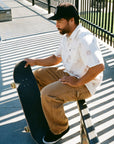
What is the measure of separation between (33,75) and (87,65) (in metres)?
0.71

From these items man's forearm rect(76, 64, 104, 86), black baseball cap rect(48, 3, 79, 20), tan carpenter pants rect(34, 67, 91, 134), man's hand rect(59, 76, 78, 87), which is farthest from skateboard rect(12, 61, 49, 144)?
black baseball cap rect(48, 3, 79, 20)

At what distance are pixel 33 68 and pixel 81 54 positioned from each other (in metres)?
1.97

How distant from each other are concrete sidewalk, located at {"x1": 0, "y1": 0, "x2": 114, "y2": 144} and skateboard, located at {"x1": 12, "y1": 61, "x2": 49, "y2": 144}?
0.18 meters

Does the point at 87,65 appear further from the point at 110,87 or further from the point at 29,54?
the point at 29,54

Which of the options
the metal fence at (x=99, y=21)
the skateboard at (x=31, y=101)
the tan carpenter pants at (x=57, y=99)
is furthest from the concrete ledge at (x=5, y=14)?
the tan carpenter pants at (x=57, y=99)

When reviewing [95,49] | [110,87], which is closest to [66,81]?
[95,49]

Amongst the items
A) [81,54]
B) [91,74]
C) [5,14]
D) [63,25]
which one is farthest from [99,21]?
[5,14]

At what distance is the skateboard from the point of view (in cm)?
217

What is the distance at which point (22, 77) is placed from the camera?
239cm

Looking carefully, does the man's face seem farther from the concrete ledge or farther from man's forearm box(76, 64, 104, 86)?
the concrete ledge

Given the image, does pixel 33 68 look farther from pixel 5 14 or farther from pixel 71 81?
pixel 5 14

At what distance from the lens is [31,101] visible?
228 cm

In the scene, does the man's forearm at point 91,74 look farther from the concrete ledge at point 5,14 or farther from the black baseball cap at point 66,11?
the concrete ledge at point 5,14

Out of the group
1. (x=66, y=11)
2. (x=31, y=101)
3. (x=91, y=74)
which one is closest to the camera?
(x=91, y=74)
